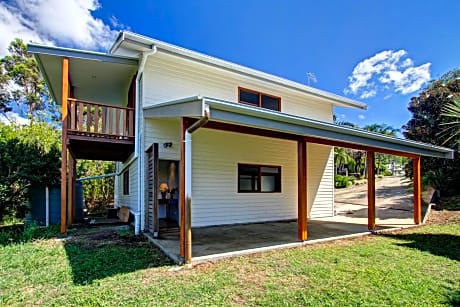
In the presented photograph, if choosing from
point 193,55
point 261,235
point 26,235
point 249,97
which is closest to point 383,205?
point 249,97

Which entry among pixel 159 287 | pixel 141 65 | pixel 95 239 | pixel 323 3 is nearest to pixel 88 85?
pixel 141 65

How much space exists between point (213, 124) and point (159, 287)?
2.96 metres

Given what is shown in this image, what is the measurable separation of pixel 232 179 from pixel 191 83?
3320 millimetres

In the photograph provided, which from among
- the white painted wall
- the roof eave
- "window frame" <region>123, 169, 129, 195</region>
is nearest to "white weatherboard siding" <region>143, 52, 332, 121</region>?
the white painted wall

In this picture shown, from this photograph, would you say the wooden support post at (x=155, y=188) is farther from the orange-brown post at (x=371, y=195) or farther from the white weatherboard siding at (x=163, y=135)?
the orange-brown post at (x=371, y=195)

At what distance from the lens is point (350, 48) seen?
1802 cm

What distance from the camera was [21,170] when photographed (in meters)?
9.23

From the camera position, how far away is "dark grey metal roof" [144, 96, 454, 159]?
481cm

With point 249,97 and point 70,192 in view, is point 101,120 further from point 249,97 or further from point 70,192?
point 249,97

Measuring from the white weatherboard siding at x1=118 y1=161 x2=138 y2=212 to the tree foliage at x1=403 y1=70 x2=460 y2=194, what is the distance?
12.4 meters

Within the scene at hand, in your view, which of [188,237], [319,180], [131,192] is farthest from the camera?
[319,180]

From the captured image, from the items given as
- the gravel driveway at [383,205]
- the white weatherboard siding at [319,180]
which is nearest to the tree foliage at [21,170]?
the white weatherboard siding at [319,180]

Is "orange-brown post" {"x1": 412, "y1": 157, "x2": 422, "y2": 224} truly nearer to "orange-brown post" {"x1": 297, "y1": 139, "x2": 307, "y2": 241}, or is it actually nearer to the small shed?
"orange-brown post" {"x1": 297, "y1": 139, "x2": 307, "y2": 241}

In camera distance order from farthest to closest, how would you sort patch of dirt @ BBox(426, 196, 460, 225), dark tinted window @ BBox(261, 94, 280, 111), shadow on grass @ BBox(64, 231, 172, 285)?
dark tinted window @ BBox(261, 94, 280, 111) → patch of dirt @ BBox(426, 196, 460, 225) → shadow on grass @ BBox(64, 231, 172, 285)
